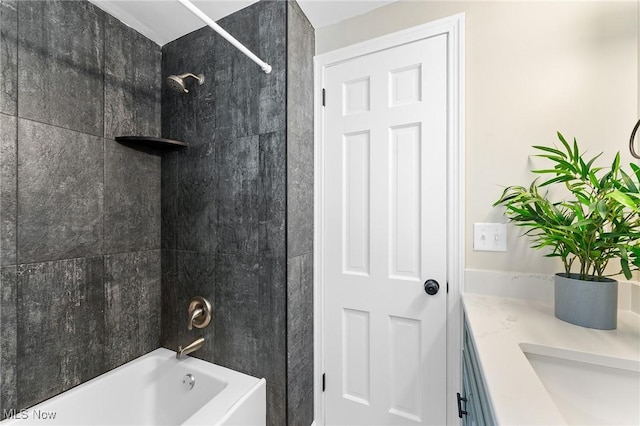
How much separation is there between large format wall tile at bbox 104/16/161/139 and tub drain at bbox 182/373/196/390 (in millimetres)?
1362

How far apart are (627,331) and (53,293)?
7.28 ft

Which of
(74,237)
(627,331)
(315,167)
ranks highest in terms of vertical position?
(315,167)

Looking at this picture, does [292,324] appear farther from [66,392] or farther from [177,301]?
[66,392]

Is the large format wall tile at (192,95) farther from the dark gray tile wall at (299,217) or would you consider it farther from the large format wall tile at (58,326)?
the large format wall tile at (58,326)

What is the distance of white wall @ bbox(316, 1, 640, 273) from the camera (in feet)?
3.49

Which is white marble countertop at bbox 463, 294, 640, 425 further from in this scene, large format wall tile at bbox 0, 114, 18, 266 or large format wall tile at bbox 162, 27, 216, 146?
large format wall tile at bbox 0, 114, 18, 266

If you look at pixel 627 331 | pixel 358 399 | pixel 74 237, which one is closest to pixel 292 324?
pixel 358 399

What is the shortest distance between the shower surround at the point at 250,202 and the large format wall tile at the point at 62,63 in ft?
1.29

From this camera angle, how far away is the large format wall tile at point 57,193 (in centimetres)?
115

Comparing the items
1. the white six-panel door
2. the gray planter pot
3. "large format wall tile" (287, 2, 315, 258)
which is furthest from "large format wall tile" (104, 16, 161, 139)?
the gray planter pot

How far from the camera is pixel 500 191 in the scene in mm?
1221

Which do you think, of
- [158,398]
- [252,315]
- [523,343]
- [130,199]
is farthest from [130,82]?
[523,343]

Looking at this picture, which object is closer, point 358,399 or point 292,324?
point 292,324

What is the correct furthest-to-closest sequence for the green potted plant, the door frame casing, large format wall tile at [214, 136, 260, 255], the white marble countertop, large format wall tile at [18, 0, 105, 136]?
large format wall tile at [214, 136, 260, 255]
the door frame casing
large format wall tile at [18, 0, 105, 136]
the green potted plant
the white marble countertop
